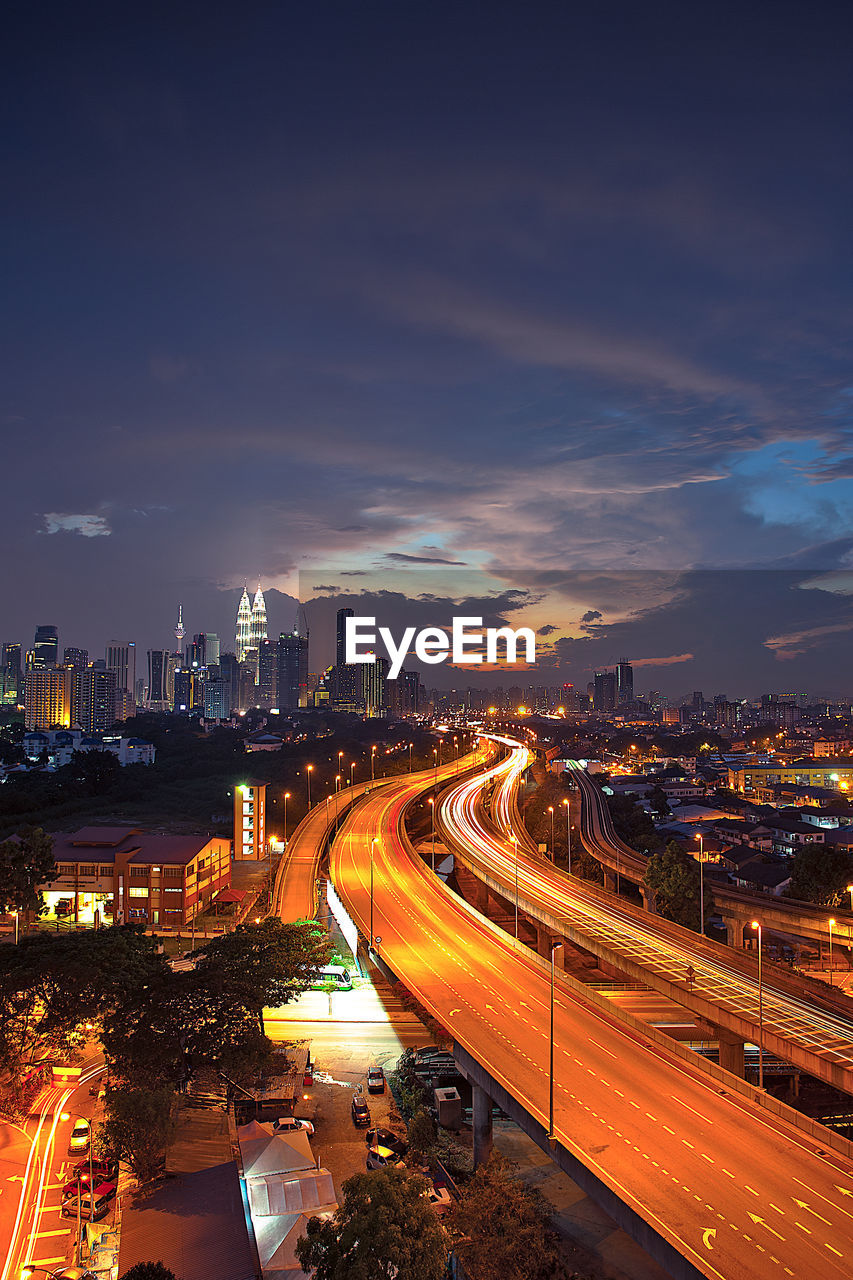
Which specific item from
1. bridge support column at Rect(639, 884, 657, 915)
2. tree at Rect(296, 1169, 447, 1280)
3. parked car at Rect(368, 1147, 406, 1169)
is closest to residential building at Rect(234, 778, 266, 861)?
bridge support column at Rect(639, 884, 657, 915)

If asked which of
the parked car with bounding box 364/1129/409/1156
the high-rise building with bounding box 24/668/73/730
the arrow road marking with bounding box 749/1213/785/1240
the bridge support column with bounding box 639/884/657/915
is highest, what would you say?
the high-rise building with bounding box 24/668/73/730

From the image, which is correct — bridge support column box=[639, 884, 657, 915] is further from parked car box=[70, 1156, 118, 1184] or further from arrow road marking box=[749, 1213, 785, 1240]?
parked car box=[70, 1156, 118, 1184]

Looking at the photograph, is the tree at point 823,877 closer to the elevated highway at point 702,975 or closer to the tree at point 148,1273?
→ the elevated highway at point 702,975

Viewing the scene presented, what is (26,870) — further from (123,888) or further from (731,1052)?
(731,1052)

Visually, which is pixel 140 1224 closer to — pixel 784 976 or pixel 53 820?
pixel 784 976

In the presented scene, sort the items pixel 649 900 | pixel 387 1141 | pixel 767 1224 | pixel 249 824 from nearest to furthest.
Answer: pixel 767 1224
pixel 387 1141
pixel 649 900
pixel 249 824

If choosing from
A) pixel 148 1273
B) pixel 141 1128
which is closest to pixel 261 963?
pixel 141 1128
